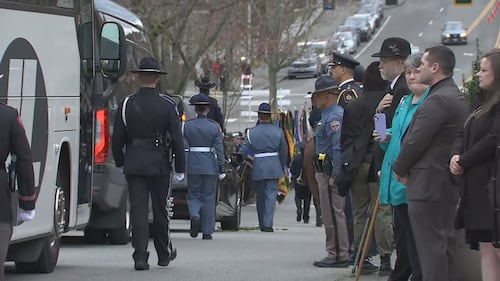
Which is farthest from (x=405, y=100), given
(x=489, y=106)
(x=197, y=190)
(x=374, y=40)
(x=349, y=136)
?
(x=374, y=40)

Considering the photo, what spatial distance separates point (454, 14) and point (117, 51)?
78.6 metres

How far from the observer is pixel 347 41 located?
245ft

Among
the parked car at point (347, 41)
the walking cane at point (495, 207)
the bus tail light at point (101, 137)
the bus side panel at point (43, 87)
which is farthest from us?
the parked car at point (347, 41)

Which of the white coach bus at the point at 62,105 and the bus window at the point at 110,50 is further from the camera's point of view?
the bus window at the point at 110,50

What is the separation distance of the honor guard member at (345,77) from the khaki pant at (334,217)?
36.3 inches

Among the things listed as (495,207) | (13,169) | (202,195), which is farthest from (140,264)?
(202,195)

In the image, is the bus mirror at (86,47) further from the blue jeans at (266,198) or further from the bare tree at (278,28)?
the bare tree at (278,28)

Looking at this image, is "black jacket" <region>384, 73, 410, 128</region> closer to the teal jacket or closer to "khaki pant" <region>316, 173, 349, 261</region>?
the teal jacket

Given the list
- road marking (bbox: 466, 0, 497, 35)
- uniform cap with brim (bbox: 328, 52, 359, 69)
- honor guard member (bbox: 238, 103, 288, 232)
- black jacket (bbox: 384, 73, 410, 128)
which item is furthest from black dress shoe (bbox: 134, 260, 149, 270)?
road marking (bbox: 466, 0, 497, 35)

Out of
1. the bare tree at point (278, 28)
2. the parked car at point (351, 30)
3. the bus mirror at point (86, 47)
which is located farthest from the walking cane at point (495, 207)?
the parked car at point (351, 30)

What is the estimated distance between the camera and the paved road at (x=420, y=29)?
68750mm

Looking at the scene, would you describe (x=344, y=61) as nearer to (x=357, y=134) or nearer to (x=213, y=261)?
(x=357, y=134)

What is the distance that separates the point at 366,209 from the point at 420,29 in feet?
239

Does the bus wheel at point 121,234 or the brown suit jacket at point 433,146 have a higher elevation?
the brown suit jacket at point 433,146
